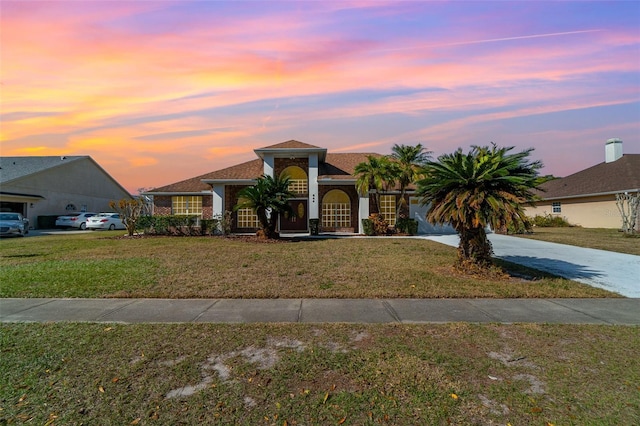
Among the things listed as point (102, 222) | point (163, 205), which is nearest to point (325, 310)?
point (163, 205)

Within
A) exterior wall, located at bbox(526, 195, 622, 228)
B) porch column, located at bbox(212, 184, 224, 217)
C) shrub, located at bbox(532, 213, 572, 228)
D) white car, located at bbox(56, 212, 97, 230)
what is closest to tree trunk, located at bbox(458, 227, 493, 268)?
porch column, located at bbox(212, 184, 224, 217)

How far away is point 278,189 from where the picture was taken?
1770cm

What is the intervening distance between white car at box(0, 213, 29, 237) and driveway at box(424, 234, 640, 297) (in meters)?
26.9

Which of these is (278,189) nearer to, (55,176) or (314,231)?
(314,231)

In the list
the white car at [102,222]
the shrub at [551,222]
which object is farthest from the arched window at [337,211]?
the white car at [102,222]

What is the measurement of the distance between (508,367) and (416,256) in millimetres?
8234

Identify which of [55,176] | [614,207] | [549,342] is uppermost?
[55,176]

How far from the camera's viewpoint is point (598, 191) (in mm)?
26625

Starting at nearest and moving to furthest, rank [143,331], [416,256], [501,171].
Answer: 1. [143,331]
2. [501,171]
3. [416,256]

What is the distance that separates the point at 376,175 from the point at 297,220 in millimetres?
6512

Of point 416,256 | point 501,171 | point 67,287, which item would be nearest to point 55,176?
point 67,287

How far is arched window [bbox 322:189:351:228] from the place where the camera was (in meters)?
23.5

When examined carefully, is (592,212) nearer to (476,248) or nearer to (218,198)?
(476,248)

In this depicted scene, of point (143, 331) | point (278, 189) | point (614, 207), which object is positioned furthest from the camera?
point (614, 207)
